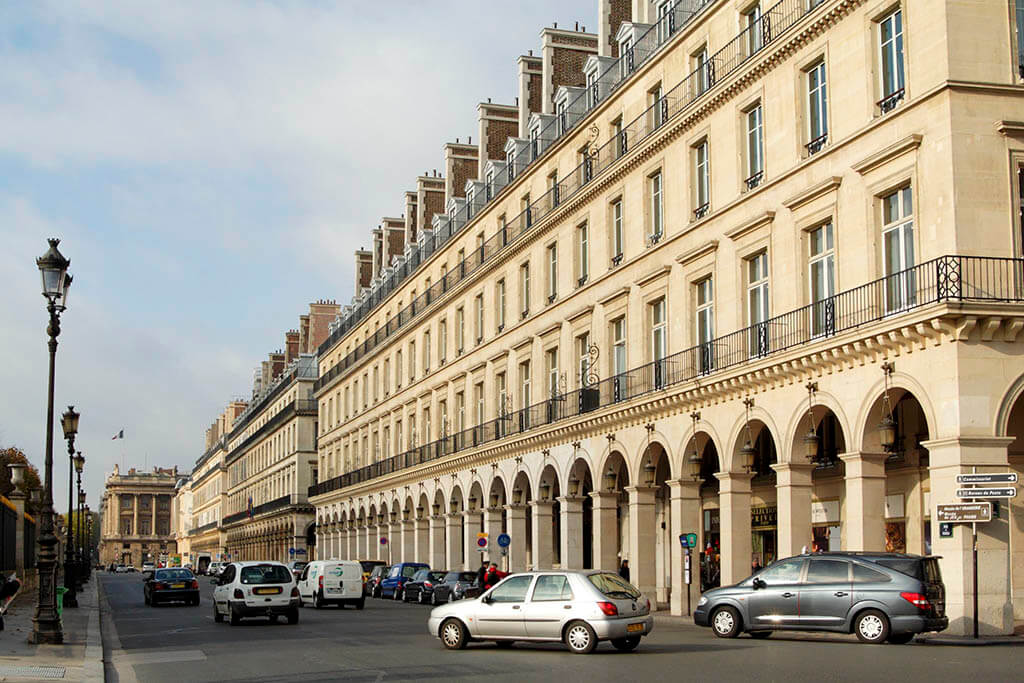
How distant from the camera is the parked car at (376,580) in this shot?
55.8 meters

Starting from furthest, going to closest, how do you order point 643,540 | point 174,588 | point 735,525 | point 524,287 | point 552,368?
1. point 524,287
2. point 174,588
3. point 552,368
4. point 643,540
5. point 735,525

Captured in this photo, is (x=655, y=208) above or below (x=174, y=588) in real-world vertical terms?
above

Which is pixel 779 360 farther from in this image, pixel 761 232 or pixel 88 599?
pixel 88 599

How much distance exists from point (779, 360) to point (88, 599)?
3545 cm

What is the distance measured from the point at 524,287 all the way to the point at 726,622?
26.0 meters

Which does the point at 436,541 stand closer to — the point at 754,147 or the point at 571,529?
the point at 571,529

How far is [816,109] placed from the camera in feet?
96.8

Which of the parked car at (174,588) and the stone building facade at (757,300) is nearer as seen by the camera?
the stone building facade at (757,300)

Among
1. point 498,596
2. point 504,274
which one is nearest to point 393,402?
point 504,274

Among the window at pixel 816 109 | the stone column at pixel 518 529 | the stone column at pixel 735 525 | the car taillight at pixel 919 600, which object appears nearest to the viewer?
the car taillight at pixel 919 600

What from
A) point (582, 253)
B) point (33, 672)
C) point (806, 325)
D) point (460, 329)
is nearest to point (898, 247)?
point (806, 325)

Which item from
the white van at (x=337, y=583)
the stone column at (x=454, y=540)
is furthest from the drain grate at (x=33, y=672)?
the stone column at (x=454, y=540)

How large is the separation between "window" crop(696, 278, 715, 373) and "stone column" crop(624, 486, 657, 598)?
5.13 m

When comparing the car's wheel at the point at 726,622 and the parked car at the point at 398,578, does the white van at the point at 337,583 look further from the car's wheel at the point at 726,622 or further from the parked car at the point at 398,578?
the car's wheel at the point at 726,622
